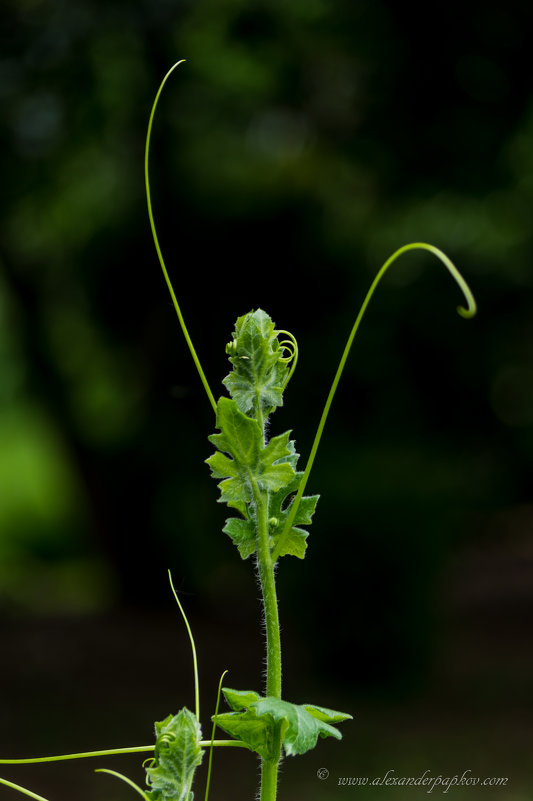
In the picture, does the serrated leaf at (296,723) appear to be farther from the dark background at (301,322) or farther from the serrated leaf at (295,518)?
the dark background at (301,322)

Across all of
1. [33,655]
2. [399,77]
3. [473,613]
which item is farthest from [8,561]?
[399,77]

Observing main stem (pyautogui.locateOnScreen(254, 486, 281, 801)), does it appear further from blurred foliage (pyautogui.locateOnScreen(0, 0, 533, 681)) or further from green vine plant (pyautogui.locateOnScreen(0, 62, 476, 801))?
blurred foliage (pyautogui.locateOnScreen(0, 0, 533, 681))

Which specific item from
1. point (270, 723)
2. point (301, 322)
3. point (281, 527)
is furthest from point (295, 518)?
point (301, 322)

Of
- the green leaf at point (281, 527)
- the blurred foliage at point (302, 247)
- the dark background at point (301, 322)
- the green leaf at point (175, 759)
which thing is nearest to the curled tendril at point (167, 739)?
the green leaf at point (175, 759)

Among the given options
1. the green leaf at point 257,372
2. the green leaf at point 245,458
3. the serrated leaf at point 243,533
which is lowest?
the serrated leaf at point 243,533

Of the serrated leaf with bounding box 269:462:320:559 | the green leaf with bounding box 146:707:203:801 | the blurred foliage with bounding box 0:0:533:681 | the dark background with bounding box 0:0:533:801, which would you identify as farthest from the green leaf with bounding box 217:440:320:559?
the blurred foliage with bounding box 0:0:533:681

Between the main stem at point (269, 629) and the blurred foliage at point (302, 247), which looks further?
the blurred foliage at point (302, 247)
